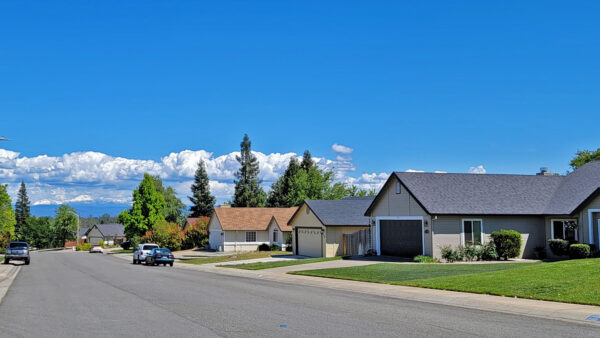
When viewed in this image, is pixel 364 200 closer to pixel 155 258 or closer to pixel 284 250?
pixel 284 250

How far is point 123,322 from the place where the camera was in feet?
44.2

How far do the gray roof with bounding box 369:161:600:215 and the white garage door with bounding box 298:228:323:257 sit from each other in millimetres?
10307

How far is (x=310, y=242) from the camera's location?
1811 inches

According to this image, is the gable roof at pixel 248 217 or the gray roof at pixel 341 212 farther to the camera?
the gable roof at pixel 248 217

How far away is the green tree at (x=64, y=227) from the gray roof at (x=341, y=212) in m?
104

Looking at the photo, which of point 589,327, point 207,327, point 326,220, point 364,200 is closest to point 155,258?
point 326,220

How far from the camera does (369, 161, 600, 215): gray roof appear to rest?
1334 inches

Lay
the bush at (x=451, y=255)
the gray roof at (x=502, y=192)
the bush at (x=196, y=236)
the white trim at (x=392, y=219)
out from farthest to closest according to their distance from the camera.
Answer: the bush at (x=196, y=236), the white trim at (x=392, y=219), the gray roof at (x=502, y=192), the bush at (x=451, y=255)

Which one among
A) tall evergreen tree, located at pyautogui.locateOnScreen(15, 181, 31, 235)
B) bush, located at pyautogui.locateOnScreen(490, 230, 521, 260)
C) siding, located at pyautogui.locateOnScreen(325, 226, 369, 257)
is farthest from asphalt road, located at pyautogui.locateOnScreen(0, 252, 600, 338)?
tall evergreen tree, located at pyautogui.locateOnScreen(15, 181, 31, 235)

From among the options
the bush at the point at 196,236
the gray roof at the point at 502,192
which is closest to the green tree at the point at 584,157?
the gray roof at the point at 502,192

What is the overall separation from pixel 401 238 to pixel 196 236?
40.9 metres

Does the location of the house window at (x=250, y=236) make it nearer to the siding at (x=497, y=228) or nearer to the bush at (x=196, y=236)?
the bush at (x=196, y=236)

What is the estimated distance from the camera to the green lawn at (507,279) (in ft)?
55.8

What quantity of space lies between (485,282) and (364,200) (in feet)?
94.4
